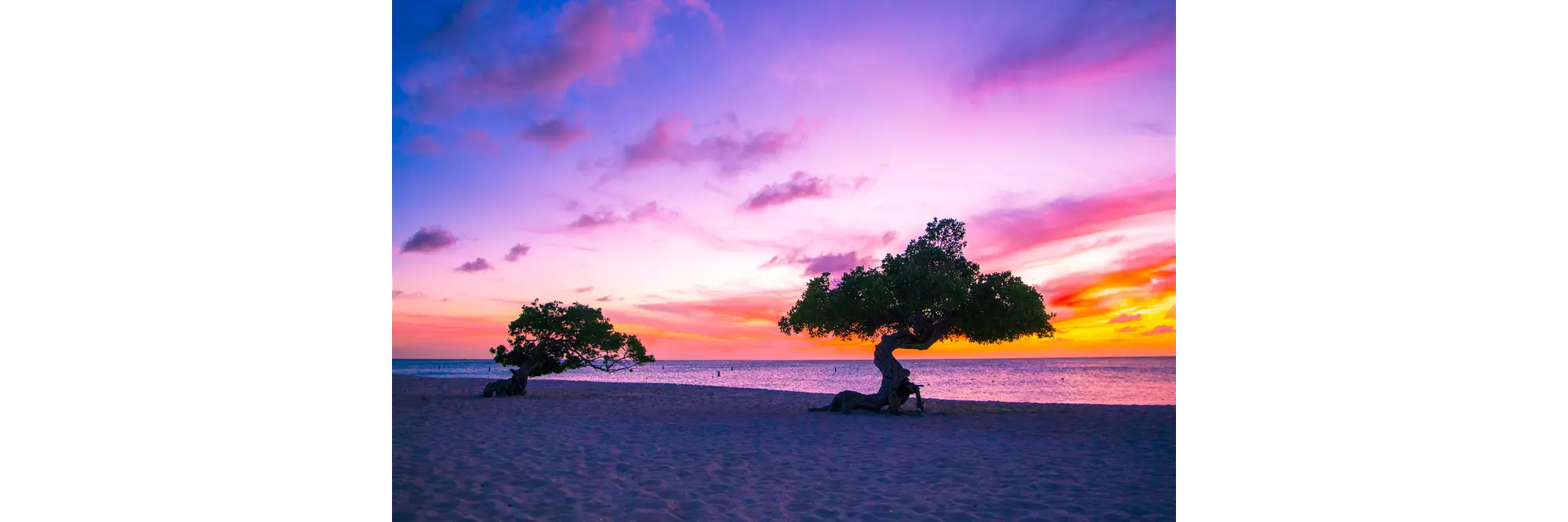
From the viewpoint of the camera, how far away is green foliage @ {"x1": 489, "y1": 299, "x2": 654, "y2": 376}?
19.9 meters

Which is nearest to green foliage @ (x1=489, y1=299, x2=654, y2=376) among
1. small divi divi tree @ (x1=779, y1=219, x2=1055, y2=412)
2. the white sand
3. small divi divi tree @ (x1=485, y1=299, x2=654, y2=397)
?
small divi divi tree @ (x1=485, y1=299, x2=654, y2=397)

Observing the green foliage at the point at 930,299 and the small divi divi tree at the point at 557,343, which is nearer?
the green foliage at the point at 930,299

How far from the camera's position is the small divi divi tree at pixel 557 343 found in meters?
19.9

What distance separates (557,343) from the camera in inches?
791

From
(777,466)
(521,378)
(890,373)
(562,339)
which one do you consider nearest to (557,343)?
(562,339)

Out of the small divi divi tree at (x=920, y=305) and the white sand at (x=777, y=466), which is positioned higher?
the small divi divi tree at (x=920, y=305)

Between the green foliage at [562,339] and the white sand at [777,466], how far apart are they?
529cm

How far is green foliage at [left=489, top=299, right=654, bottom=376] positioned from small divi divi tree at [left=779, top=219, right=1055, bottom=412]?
250 inches

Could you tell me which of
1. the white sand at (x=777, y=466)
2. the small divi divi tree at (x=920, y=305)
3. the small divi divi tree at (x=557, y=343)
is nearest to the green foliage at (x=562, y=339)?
the small divi divi tree at (x=557, y=343)

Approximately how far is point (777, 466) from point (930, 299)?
7482 mm

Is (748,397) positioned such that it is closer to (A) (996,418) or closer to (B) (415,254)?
(A) (996,418)

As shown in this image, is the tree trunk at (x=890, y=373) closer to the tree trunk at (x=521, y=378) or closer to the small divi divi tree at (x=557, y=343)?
the small divi divi tree at (x=557, y=343)

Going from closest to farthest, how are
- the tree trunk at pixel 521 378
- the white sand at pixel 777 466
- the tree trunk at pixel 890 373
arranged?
the white sand at pixel 777 466, the tree trunk at pixel 890 373, the tree trunk at pixel 521 378
